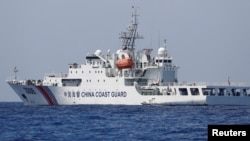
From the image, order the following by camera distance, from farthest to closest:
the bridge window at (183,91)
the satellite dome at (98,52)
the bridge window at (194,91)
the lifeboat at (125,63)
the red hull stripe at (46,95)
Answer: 1. the satellite dome at (98,52)
2. the red hull stripe at (46,95)
3. the lifeboat at (125,63)
4. the bridge window at (183,91)
5. the bridge window at (194,91)

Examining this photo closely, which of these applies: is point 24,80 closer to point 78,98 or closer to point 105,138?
point 78,98

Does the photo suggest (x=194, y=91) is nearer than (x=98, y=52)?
Yes

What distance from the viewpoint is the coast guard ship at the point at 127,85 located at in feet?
249

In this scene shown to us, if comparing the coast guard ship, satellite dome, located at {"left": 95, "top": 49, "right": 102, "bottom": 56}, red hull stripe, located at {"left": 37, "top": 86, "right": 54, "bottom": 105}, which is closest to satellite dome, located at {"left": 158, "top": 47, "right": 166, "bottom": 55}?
the coast guard ship

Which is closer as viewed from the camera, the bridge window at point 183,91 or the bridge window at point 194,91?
the bridge window at point 194,91

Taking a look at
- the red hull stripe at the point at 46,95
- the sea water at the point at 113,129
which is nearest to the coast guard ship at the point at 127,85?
the red hull stripe at the point at 46,95

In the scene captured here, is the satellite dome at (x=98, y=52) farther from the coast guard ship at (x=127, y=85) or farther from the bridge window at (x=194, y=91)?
the bridge window at (x=194, y=91)

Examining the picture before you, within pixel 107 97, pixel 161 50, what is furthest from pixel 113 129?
pixel 161 50

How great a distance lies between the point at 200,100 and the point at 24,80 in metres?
22.6

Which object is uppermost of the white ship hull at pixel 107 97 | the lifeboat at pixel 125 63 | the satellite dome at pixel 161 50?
the satellite dome at pixel 161 50

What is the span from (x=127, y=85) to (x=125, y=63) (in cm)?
293

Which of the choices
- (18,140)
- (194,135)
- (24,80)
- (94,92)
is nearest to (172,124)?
(194,135)

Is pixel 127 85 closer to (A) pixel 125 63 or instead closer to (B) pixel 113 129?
(A) pixel 125 63

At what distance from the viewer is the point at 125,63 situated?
80750mm
